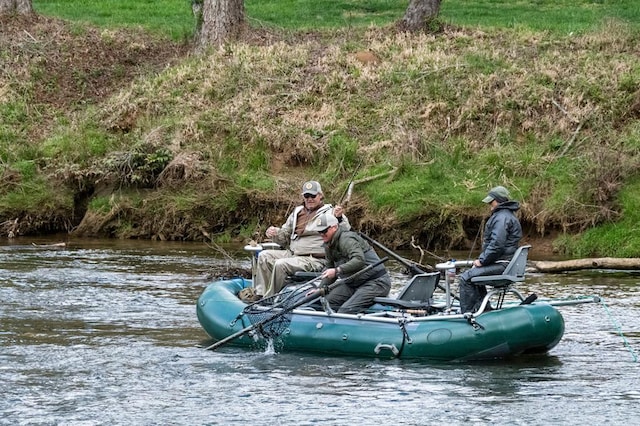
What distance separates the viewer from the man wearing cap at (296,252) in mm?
14172

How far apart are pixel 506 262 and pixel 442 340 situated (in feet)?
3.60

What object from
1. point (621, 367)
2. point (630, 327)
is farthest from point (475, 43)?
point (621, 367)

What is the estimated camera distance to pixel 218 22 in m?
30.4

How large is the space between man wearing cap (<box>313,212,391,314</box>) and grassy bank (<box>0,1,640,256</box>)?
8.68 metres

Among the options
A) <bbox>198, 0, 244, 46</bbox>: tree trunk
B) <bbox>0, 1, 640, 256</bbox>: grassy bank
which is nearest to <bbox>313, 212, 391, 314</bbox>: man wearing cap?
<bbox>0, 1, 640, 256</bbox>: grassy bank

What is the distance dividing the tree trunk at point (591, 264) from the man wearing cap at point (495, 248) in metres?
6.20

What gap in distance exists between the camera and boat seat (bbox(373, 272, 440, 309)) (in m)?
13.4

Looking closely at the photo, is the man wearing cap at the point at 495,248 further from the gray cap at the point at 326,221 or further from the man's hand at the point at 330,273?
the gray cap at the point at 326,221

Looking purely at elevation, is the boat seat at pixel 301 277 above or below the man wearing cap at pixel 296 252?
below

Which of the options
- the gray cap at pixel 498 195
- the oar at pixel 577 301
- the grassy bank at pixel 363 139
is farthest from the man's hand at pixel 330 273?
the grassy bank at pixel 363 139

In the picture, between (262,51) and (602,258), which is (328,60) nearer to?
(262,51)

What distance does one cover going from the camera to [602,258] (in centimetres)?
1948

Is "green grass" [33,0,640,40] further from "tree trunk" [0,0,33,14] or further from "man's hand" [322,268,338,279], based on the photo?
"man's hand" [322,268,338,279]

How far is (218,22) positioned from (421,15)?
16.3ft
